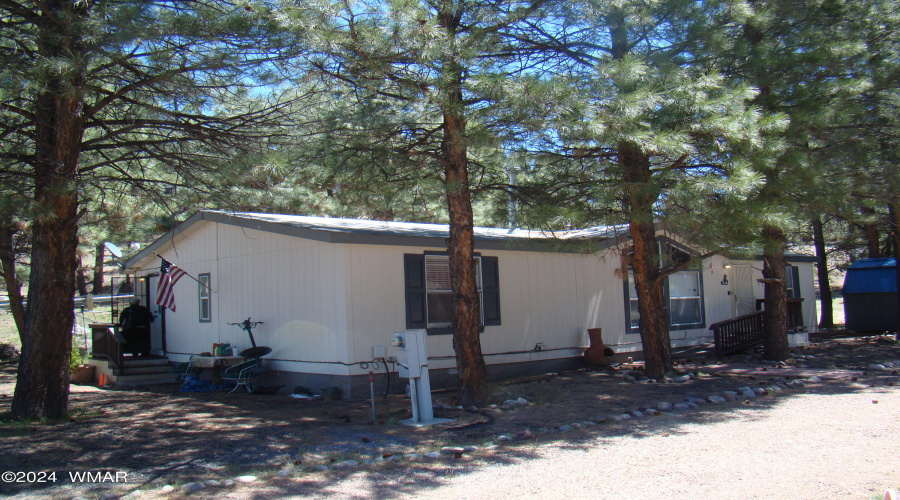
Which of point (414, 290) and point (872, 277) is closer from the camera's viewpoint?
point (414, 290)

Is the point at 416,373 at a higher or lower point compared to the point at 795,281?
lower

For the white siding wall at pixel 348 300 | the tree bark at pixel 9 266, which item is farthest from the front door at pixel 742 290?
the tree bark at pixel 9 266

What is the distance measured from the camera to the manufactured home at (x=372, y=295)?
32.6 feet

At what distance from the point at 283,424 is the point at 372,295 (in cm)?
272

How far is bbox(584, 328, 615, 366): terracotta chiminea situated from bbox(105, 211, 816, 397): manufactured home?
31 centimetres

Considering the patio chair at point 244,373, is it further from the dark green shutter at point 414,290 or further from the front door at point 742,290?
the front door at point 742,290

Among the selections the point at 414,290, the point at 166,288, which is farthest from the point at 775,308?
the point at 166,288

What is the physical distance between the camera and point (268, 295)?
1118 centimetres

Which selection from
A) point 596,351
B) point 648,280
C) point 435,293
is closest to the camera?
point 648,280

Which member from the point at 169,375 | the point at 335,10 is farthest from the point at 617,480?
the point at 169,375

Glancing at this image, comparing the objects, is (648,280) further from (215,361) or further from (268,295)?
(215,361)

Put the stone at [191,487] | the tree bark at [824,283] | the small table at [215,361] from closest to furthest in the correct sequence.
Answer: the stone at [191,487]
the small table at [215,361]
the tree bark at [824,283]

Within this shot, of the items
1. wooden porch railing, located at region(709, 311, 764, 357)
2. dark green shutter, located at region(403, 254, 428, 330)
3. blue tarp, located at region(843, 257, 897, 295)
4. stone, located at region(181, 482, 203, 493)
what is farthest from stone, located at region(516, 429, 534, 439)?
blue tarp, located at region(843, 257, 897, 295)

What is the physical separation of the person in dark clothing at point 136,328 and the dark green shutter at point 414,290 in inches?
264
